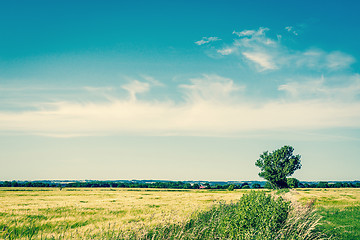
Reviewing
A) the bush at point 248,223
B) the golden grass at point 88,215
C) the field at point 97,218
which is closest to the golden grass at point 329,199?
the field at point 97,218

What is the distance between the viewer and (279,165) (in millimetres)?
67438

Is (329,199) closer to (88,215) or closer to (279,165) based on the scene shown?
(279,165)

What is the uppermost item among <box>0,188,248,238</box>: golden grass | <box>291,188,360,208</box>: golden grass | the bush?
the bush

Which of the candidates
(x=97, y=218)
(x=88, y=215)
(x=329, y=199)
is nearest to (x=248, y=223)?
(x=97, y=218)

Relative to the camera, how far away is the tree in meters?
65.8

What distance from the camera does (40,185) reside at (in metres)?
108

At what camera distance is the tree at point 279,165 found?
65812 millimetres

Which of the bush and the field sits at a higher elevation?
the bush

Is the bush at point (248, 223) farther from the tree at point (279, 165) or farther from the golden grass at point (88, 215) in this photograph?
the tree at point (279, 165)

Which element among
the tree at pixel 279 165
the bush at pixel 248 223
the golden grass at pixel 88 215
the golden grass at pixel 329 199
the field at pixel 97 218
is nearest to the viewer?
the field at pixel 97 218

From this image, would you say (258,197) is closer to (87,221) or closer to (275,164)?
(87,221)

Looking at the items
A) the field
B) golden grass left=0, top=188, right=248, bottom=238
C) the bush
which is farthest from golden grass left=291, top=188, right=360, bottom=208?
the bush

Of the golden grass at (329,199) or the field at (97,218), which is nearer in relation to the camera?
the field at (97,218)

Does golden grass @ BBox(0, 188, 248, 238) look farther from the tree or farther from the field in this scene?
the tree
